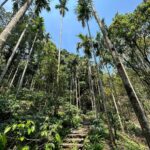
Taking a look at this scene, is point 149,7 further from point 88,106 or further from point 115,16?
point 88,106

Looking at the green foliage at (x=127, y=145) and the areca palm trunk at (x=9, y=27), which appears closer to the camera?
the areca palm trunk at (x=9, y=27)

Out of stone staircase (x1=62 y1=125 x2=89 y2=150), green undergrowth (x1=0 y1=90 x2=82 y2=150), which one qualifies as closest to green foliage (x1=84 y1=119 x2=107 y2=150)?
stone staircase (x1=62 y1=125 x2=89 y2=150)

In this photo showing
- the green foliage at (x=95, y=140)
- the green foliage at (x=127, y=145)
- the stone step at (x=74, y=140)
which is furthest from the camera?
the green foliage at (x=127, y=145)

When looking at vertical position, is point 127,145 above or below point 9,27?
below

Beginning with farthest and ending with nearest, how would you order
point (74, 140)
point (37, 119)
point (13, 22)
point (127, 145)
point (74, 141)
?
point (127, 145) < point (37, 119) < point (74, 140) < point (74, 141) < point (13, 22)

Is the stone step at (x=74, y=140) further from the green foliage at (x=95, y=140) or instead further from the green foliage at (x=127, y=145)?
the green foliage at (x=127, y=145)

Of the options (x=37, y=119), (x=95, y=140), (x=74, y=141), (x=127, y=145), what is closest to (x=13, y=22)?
(x=74, y=141)

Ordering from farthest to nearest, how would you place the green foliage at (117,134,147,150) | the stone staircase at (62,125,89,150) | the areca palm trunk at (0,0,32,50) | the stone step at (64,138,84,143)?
1. the green foliage at (117,134,147,150)
2. the stone step at (64,138,84,143)
3. the stone staircase at (62,125,89,150)
4. the areca palm trunk at (0,0,32,50)

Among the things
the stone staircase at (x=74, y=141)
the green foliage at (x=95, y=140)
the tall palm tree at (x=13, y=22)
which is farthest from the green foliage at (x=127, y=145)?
the tall palm tree at (x=13, y=22)

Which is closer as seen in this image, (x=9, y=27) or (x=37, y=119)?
(x=9, y=27)

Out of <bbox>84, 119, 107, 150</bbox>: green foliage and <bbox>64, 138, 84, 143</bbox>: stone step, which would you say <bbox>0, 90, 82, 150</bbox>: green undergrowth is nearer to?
<bbox>64, 138, 84, 143</bbox>: stone step

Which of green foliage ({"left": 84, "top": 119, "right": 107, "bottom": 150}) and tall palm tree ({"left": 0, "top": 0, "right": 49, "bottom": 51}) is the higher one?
tall palm tree ({"left": 0, "top": 0, "right": 49, "bottom": 51})

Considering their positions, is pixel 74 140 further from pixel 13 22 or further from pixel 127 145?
pixel 13 22

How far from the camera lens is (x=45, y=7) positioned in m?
25.6
